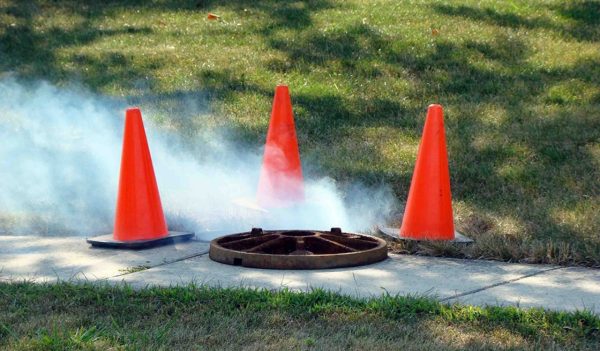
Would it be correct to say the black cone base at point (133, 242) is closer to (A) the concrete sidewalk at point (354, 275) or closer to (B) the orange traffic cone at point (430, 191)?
(A) the concrete sidewalk at point (354, 275)

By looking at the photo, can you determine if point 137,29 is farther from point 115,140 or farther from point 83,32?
point 115,140

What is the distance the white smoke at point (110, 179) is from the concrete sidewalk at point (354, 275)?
2.42 feet

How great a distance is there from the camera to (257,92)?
9.92 meters

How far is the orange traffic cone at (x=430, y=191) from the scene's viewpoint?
6098mm

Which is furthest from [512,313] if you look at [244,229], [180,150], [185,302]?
[180,150]

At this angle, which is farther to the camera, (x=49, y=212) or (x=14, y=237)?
(x=49, y=212)

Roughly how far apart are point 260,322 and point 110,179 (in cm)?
380

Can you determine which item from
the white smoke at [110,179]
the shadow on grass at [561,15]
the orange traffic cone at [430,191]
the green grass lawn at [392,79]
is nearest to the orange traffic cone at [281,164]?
the white smoke at [110,179]

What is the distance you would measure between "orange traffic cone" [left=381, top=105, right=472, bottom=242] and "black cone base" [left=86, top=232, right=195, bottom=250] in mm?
1276

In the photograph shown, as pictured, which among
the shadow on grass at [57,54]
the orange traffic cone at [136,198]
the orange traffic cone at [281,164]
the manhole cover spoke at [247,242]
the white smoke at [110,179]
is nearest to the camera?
the manhole cover spoke at [247,242]

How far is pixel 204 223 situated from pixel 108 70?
477cm

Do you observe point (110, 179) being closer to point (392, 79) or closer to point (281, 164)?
point (281, 164)

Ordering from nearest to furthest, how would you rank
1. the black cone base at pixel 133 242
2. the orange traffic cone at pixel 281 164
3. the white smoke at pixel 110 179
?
the black cone base at pixel 133 242
the white smoke at pixel 110 179
the orange traffic cone at pixel 281 164

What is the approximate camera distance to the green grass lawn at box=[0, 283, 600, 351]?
4.11 m
